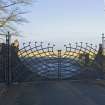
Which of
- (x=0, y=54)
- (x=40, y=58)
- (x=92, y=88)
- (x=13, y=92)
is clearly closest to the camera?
(x=13, y=92)

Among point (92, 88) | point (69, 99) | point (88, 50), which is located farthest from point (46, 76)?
point (69, 99)

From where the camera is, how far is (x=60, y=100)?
13.9m

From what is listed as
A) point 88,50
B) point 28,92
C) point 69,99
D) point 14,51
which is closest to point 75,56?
point 88,50

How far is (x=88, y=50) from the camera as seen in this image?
21.9 metres

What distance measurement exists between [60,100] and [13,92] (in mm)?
3375

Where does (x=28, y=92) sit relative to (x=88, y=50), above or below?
below

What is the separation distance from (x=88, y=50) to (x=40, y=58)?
2.53 m

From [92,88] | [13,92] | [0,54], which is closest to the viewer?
[13,92]

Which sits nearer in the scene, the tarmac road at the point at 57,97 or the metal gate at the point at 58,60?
the tarmac road at the point at 57,97

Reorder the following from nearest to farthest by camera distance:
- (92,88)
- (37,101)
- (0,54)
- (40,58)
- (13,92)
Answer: (37,101), (13,92), (92,88), (0,54), (40,58)

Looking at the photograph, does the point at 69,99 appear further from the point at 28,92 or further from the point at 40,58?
the point at 40,58

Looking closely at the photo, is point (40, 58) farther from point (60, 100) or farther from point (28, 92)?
point (60, 100)

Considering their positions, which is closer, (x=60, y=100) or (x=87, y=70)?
(x=60, y=100)

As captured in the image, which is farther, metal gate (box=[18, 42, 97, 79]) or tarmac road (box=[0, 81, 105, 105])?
metal gate (box=[18, 42, 97, 79])
